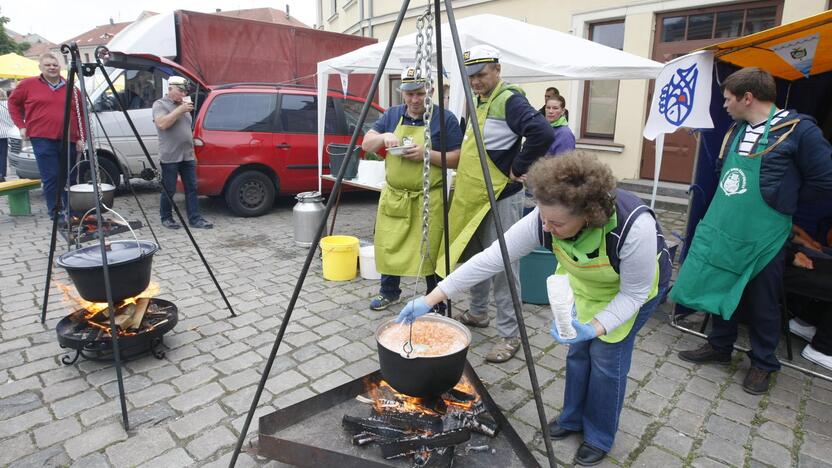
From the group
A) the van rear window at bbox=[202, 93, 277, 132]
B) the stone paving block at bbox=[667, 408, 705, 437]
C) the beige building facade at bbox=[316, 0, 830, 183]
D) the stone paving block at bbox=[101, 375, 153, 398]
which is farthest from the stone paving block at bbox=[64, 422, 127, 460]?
the beige building facade at bbox=[316, 0, 830, 183]

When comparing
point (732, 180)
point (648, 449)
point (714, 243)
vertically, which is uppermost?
point (732, 180)

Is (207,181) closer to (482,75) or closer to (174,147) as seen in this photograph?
(174,147)

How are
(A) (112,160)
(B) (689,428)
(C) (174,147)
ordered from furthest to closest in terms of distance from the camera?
1. (A) (112,160)
2. (C) (174,147)
3. (B) (689,428)

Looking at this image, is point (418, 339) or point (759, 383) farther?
point (759, 383)

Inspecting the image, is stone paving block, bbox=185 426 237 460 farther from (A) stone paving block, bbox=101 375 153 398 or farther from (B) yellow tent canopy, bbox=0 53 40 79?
(B) yellow tent canopy, bbox=0 53 40 79

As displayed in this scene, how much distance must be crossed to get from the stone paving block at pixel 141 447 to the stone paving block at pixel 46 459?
0.61 ft

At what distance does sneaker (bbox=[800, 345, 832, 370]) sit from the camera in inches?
129

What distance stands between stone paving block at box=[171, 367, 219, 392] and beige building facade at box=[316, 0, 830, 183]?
7.44 m

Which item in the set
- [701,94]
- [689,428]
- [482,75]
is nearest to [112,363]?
[482,75]

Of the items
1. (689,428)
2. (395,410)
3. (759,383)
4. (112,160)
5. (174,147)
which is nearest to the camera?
(395,410)

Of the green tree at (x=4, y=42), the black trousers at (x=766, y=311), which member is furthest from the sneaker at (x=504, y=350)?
the green tree at (x=4, y=42)

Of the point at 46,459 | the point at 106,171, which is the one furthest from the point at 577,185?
the point at 106,171

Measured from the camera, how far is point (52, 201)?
6.47 meters

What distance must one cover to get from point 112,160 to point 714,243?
26.5ft
